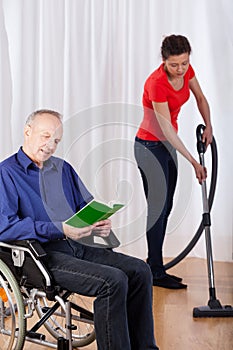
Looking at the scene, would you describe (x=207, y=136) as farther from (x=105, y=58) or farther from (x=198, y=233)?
(x=105, y=58)

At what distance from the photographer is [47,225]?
260 cm

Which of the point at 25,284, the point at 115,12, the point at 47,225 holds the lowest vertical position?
the point at 25,284

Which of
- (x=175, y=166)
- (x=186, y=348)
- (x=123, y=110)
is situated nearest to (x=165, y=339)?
(x=186, y=348)

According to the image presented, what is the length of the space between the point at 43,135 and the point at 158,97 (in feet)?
3.54

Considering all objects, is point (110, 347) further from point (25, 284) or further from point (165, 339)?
point (165, 339)

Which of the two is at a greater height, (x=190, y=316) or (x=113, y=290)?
(x=113, y=290)

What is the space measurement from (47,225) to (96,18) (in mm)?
1991

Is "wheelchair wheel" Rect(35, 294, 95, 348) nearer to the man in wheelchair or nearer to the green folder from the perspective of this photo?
the man in wheelchair

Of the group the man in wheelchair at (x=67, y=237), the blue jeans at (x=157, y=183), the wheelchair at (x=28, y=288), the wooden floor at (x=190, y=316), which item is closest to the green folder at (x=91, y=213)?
the man in wheelchair at (x=67, y=237)

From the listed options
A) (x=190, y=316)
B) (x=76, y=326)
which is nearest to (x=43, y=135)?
(x=76, y=326)

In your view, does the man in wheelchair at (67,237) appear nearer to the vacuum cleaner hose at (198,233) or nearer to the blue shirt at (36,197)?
the blue shirt at (36,197)

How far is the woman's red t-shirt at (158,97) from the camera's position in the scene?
3.64 metres

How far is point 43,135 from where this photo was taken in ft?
8.80

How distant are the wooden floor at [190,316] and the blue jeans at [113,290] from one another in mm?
396
